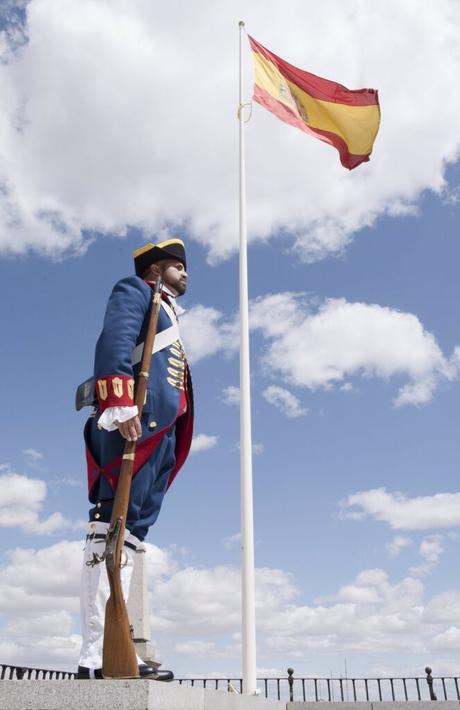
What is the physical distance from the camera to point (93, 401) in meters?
4.11

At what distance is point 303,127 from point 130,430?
8218 mm

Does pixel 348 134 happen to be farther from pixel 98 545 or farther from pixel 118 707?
pixel 118 707

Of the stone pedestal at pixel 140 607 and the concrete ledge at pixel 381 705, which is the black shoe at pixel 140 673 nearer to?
the stone pedestal at pixel 140 607

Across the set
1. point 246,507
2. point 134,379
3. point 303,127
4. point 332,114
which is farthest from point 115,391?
point 332,114

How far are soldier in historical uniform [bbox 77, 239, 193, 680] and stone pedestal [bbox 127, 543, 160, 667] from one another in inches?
10.7

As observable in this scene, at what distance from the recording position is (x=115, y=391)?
3850mm

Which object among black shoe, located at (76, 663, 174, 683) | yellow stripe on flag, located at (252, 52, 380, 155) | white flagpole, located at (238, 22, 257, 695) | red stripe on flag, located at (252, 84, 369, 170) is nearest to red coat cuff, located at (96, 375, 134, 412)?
black shoe, located at (76, 663, 174, 683)

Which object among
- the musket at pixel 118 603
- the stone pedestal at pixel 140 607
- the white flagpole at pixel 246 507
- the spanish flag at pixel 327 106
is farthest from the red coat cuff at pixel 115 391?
the spanish flag at pixel 327 106

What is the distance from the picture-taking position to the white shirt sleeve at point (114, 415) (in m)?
3.79

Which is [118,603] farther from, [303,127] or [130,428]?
[303,127]

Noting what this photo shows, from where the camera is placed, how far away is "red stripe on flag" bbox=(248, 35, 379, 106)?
1115cm

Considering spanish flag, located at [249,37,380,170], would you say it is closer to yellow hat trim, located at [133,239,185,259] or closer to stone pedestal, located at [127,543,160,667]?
yellow hat trim, located at [133,239,185,259]

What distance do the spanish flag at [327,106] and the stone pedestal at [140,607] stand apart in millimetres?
8375

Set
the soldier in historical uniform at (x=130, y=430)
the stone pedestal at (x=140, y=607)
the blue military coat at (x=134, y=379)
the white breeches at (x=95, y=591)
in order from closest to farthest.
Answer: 1. the white breeches at (x=95, y=591)
2. the soldier in historical uniform at (x=130, y=430)
3. the blue military coat at (x=134, y=379)
4. the stone pedestal at (x=140, y=607)
